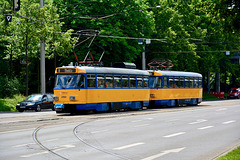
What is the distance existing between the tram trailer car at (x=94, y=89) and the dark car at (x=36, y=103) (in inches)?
262

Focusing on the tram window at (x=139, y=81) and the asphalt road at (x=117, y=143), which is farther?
the tram window at (x=139, y=81)

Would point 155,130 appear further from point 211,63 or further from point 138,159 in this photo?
point 211,63

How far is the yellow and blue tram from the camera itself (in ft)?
84.6

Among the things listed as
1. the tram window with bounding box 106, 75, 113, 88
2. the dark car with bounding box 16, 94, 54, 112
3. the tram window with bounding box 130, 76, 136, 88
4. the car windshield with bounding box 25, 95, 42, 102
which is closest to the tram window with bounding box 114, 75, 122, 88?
the tram window with bounding box 106, 75, 113, 88

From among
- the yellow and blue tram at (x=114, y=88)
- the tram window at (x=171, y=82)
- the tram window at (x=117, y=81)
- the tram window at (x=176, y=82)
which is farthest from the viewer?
the tram window at (x=176, y=82)

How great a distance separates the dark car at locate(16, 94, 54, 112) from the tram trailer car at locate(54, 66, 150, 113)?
21.8ft

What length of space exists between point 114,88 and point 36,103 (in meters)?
7.19

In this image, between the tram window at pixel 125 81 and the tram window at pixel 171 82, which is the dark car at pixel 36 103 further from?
the tram window at pixel 171 82

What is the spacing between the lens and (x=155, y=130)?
53.9ft

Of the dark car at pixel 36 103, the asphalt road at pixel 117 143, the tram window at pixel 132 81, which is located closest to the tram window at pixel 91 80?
the tram window at pixel 132 81

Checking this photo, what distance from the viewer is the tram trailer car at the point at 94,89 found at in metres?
25.7

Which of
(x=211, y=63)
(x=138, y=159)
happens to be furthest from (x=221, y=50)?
(x=138, y=159)

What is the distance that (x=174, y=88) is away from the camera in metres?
37.8

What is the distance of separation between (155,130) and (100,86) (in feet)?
37.5
